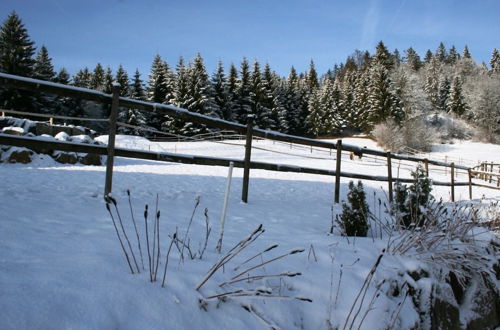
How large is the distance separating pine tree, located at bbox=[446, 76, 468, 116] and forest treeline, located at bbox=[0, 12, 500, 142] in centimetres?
14

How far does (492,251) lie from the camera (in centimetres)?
318

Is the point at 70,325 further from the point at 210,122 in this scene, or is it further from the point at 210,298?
the point at 210,122

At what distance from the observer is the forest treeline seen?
30516mm

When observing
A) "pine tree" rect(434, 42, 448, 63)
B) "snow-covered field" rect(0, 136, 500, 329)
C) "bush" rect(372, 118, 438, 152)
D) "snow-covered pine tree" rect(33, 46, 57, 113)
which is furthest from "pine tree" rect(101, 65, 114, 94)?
"pine tree" rect(434, 42, 448, 63)

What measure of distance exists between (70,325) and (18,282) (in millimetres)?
362

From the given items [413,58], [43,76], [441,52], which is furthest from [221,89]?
[441,52]

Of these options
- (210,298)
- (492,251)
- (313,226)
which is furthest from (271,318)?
(492,251)

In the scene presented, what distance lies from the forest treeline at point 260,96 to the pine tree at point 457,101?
0.47ft

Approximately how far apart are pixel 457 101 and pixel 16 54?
62222 mm

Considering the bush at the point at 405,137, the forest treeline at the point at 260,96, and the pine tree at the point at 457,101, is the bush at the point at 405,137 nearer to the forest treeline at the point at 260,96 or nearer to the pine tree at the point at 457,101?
the forest treeline at the point at 260,96

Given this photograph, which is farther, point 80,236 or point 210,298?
point 80,236

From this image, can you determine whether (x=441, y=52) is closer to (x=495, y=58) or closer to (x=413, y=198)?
(x=495, y=58)

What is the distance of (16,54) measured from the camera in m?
29.5

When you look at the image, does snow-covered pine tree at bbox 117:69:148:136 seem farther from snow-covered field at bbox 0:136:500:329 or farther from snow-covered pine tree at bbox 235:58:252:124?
snow-covered field at bbox 0:136:500:329
